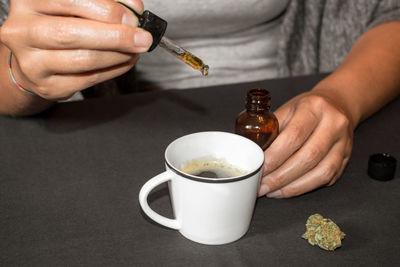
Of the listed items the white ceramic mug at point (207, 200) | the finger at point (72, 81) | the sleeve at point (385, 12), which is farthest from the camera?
the sleeve at point (385, 12)

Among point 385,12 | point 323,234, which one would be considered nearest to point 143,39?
point 323,234

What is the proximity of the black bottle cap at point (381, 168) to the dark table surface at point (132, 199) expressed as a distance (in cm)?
1

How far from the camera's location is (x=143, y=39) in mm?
514

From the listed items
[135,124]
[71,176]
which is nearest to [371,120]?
[135,124]

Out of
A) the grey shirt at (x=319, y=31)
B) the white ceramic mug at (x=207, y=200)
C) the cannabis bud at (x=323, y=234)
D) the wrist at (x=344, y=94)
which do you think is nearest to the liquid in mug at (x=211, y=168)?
the white ceramic mug at (x=207, y=200)

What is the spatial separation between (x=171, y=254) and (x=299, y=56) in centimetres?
96

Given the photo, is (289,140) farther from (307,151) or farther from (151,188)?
(151,188)

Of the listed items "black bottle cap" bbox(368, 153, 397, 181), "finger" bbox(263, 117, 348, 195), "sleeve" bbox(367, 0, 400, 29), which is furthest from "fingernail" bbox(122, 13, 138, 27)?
"sleeve" bbox(367, 0, 400, 29)

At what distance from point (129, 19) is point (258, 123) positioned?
0.80 ft

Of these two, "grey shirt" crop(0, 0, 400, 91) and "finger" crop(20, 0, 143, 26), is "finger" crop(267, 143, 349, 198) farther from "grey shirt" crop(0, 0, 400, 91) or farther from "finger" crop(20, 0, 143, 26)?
"grey shirt" crop(0, 0, 400, 91)

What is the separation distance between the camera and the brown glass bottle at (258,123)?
59 centimetres

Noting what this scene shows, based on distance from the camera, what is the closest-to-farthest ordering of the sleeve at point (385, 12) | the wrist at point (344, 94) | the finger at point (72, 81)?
1. the finger at point (72, 81)
2. the wrist at point (344, 94)
3. the sleeve at point (385, 12)

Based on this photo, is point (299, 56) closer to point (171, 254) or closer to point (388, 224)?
point (388, 224)

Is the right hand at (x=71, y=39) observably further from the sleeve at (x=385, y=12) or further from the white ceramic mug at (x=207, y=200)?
the sleeve at (x=385, y=12)
